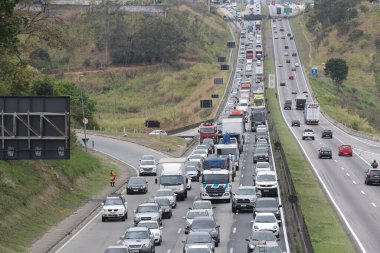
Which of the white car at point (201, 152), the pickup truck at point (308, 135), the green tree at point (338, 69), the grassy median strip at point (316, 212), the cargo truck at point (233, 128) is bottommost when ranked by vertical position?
the grassy median strip at point (316, 212)

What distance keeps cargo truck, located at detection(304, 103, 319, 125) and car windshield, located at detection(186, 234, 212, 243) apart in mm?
84979

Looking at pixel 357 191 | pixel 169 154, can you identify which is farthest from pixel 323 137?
pixel 357 191

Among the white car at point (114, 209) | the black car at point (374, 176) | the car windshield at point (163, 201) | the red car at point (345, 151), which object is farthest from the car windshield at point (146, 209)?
the red car at point (345, 151)

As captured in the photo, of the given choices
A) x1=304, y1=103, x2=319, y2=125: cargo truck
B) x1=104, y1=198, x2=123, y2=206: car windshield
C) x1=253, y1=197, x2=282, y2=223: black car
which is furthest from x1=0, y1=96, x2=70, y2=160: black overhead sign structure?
x1=304, y1=103, x2=319, y2=125: cargo truck

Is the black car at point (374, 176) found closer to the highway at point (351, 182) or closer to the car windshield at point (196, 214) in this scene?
the highway at point (351, 182)

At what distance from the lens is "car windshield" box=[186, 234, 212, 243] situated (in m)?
40.1

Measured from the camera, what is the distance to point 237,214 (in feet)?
187

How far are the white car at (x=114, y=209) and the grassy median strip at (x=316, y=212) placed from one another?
10724 mm

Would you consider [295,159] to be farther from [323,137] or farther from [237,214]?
[237,214]

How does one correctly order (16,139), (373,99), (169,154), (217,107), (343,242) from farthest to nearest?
1. (373,99)
2. (217,107)
3. (169,154)
4. (343,242)
5. (16,139)

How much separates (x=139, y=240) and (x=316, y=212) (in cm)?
1825

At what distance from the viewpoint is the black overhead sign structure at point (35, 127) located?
4275 cm

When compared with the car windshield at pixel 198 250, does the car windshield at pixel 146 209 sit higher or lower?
lower

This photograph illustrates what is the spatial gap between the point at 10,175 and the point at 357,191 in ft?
79.4
